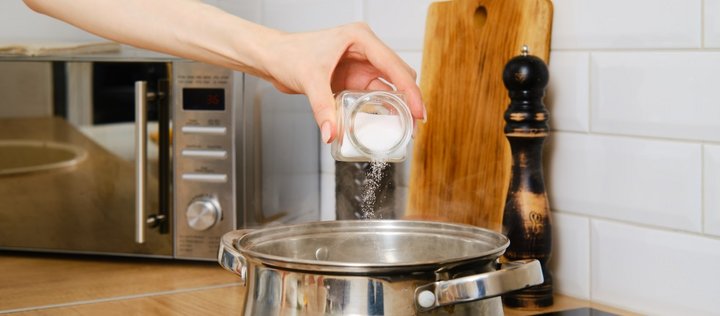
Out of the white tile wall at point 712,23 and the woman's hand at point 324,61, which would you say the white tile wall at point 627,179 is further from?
the woman's hand at point 324,61

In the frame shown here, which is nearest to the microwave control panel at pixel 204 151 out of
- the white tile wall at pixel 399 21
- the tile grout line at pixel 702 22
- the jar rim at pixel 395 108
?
the white tile wall at pixel 399 21

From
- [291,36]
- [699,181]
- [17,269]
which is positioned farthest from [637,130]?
[17,269]

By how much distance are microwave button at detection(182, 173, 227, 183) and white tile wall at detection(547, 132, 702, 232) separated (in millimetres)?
492

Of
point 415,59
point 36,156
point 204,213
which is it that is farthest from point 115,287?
point 415,59

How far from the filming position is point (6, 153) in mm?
1526

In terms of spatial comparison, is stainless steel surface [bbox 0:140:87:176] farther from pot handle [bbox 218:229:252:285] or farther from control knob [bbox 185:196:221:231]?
pot handle [bbox 218:229:252:285]

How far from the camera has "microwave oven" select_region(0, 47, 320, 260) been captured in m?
1.46

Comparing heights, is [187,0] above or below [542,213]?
above

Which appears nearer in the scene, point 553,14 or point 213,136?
point 553,14

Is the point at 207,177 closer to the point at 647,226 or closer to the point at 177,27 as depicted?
the point at 177,27

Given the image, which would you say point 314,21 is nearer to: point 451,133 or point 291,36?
point 451,133

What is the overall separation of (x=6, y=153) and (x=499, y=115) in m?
0.77

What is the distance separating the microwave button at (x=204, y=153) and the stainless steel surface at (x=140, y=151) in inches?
2.5

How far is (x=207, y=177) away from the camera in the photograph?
4.81 feet
